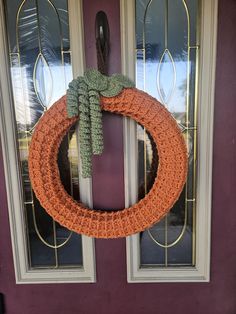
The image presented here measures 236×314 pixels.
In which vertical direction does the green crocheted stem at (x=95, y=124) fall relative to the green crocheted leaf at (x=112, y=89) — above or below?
below

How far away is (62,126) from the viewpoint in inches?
30.6

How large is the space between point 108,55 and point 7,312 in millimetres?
1005

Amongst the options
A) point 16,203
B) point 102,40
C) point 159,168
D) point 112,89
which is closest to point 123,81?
point 112,89

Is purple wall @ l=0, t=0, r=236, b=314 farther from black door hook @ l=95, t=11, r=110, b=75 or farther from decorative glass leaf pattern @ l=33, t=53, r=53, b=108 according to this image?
black door hook @ l=95, t=11, r=110, b=75

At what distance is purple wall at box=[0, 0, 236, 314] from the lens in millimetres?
938

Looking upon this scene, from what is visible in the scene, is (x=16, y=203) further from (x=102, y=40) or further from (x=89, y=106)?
(x=102, y=40)

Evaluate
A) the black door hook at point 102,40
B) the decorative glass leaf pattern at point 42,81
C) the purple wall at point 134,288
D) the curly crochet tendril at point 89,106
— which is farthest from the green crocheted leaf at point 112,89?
the purple wall at point 134,288

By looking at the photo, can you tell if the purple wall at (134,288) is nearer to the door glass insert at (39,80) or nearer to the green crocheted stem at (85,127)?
the door glass insert at (39,80)

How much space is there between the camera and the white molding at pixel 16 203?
2.84 feet

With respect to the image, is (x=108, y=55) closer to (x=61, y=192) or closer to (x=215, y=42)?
(x=215, y=42)

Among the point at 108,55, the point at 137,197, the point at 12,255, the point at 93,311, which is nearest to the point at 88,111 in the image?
the point at 108,55

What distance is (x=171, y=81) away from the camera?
88 centimetres

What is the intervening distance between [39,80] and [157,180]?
50 centimetres

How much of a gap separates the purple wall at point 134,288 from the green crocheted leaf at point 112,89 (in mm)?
420
